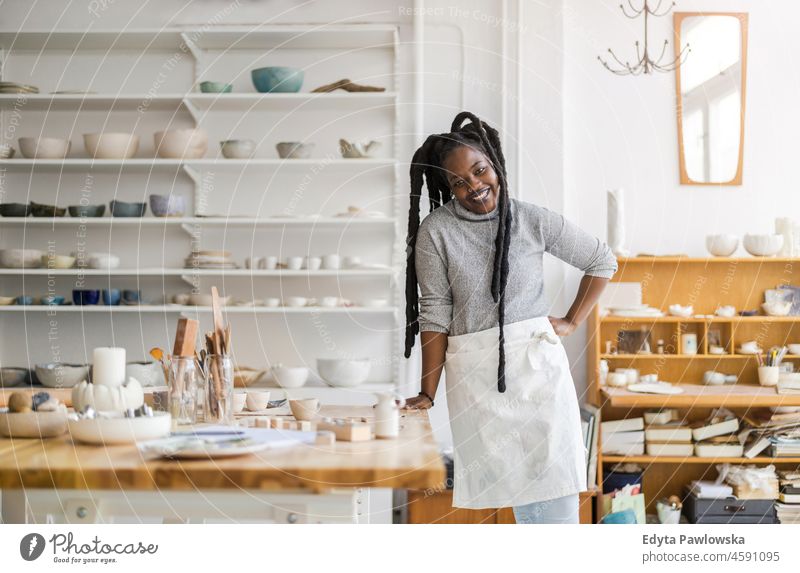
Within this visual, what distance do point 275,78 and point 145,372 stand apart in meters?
1.11

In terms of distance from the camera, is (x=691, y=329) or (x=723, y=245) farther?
(x=691, y=329)

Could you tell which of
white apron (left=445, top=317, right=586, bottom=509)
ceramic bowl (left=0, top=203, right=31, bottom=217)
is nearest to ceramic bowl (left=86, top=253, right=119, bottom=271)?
ceramic bowl (left=0, top=203, right=31, bottom=217)

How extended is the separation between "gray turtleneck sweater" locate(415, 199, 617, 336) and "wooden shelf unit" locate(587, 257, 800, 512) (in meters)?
1.16

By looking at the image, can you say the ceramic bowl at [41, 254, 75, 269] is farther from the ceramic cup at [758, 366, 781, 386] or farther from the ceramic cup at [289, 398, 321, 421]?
the ceramic cup at [758, 366, 781, 386]

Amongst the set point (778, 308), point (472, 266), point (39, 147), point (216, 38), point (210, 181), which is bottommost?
point (778, 308)

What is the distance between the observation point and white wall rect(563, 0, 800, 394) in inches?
123

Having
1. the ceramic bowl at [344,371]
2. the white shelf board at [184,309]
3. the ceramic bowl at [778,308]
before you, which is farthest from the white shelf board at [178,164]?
the ceramic bowl at [778,308]

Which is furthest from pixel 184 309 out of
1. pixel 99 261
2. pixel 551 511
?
pixel 551 511

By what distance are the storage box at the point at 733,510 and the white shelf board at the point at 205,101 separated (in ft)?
5.84

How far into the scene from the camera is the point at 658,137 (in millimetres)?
3168

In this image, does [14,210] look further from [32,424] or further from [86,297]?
[32,424]

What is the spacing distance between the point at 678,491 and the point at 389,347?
1190 millimetres

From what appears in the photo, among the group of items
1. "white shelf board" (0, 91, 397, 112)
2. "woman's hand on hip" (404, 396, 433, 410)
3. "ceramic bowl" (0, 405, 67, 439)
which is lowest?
"woman's hand on hip" (404, 396, 433, 410)

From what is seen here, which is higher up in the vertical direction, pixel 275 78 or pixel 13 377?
pixel 275 78
